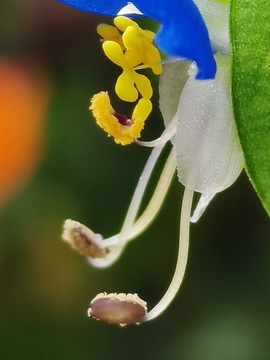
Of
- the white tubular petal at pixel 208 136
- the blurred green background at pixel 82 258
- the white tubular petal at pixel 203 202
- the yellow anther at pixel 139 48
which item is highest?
the yellow anther at pixel 139 48

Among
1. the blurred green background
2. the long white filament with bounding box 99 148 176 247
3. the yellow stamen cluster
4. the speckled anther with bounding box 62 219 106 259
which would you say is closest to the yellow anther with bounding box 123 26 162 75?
the yellow stamen cluster

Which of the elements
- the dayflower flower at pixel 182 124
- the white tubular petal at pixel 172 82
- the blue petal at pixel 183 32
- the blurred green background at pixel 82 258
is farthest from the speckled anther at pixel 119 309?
the blurred green background at pixel 82 258

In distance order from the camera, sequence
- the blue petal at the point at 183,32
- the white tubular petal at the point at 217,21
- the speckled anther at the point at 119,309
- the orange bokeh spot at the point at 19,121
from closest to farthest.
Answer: the blue petal at the point at 183,32, the white tubular petal at the point at 217,21, the speckled anther at the point at 119,309, the orange bokeh spot at the point at 19,121

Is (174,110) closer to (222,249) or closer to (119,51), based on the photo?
(119,51)

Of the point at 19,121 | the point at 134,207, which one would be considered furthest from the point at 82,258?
the point at 134,207

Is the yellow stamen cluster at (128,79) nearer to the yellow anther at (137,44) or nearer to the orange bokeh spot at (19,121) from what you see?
the yellow anther at (137,44)

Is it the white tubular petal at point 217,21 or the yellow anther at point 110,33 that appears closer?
the white tubular petal at point 217,21

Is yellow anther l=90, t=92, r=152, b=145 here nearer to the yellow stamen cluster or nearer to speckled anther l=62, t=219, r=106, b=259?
the yellow stamen cluster
